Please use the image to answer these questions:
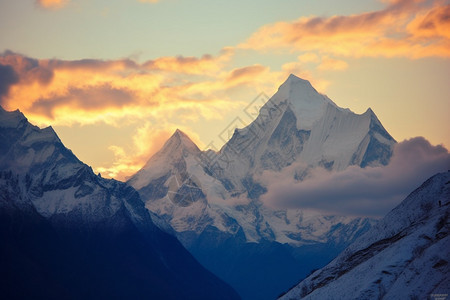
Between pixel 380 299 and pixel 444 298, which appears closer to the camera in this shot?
pixel 444 298

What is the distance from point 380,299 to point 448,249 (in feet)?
67.4

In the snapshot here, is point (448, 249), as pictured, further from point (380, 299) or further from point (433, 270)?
point (380, 299)

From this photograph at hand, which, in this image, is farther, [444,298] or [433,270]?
[433,270]

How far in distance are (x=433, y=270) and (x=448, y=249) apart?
307 inches

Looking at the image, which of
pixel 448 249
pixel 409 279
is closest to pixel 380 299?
pixel 409 279

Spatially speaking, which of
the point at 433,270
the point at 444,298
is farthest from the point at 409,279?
the point at 444,298

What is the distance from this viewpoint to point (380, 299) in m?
198

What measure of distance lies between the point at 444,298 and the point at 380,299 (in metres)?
24.8

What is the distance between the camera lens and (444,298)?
176m

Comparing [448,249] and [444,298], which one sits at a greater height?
[448,249]

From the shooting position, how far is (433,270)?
193875mm

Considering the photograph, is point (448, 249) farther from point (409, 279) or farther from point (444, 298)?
point (444, 298)

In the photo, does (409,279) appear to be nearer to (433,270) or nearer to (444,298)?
(433,270)

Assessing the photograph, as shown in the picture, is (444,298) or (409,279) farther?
(409,279)
